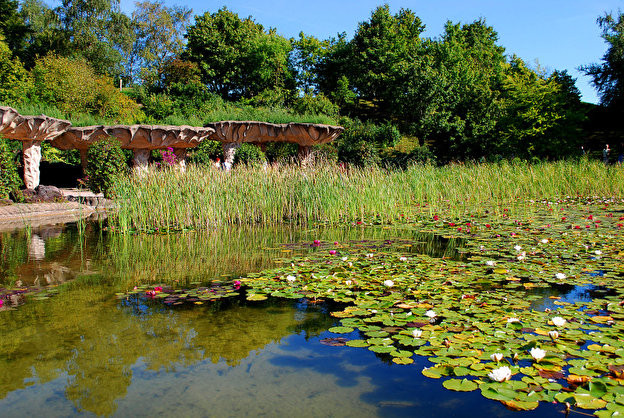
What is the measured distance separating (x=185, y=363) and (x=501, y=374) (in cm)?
159

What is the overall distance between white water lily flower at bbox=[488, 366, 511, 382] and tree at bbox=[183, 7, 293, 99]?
81.2ft

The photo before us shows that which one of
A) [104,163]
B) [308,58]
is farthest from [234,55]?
[104,163]

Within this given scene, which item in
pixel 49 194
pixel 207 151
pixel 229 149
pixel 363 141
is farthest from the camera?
pixel 363 141

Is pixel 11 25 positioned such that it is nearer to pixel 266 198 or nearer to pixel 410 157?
pixel 410 157

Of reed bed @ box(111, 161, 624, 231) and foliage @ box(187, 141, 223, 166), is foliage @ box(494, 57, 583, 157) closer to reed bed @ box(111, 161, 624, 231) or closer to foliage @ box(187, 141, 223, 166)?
reed bed @ box(111, 161, 624, 231)

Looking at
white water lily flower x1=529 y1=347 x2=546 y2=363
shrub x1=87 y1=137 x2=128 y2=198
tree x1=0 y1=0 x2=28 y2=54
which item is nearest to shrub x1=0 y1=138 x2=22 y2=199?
shrub x1=87 y1=137 x2=128 y2=198

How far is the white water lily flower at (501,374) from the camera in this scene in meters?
2.04

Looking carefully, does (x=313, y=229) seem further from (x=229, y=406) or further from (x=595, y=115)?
(x=595, y=115)

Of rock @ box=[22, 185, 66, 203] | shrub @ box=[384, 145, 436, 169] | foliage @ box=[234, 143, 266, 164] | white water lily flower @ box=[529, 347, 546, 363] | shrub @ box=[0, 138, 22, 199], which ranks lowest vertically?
white water lily flower @ box=[529, 347, 546, 363]

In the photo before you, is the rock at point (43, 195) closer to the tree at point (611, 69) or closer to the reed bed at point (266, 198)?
the reed bed at point (266, 198)

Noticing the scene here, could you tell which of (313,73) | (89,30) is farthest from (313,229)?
(89,30)

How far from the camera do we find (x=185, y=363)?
8.17ft

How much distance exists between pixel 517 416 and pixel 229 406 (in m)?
1.24

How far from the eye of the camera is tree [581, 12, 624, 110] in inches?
859
